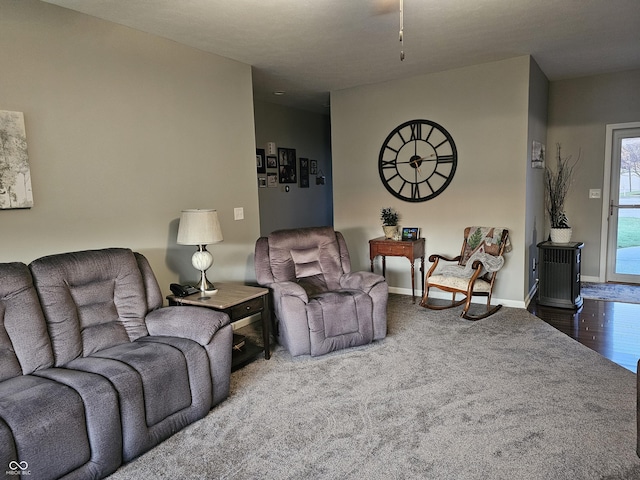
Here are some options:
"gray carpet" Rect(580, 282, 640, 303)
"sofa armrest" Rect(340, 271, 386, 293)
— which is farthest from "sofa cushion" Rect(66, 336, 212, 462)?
"gray carpet" Rect(580, 282, 640, 303)

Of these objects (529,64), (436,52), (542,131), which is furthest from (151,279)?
(542,131)

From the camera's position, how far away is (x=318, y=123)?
7.28 meters

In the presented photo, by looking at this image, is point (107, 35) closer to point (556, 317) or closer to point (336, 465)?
point (336, 465)

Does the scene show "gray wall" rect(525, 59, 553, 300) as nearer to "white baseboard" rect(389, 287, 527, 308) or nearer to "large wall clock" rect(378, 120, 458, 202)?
"white baseboard" rect(389, 287, 527, 308)

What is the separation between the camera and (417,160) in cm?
509

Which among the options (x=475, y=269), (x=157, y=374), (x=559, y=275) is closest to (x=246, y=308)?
(x=157, y=374)

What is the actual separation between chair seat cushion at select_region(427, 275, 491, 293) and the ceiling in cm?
216

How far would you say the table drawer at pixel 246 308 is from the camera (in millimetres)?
3127

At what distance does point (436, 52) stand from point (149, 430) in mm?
3855

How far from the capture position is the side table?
10.2 ft

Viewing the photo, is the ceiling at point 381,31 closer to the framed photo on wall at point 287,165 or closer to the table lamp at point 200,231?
the table lamp at point 200,231

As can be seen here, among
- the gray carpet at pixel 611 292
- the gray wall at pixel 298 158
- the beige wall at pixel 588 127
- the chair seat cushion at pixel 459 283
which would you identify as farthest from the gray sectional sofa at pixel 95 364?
the beige wall at pixel 588 127

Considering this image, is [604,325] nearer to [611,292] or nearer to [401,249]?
[611,292]

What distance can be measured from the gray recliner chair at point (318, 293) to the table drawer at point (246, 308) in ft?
0.61
